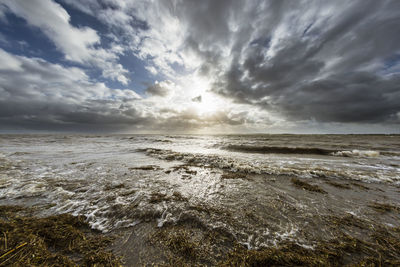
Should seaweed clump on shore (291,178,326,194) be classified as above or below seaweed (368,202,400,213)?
above

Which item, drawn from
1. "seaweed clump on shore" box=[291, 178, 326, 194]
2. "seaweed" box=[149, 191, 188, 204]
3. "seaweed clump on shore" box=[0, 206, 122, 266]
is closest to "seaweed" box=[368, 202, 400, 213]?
"seaweed clump on shore" box=[291, 178, 326, 194]

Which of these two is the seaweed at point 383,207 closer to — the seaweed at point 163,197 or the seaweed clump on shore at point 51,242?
the seaweed at point 163,197

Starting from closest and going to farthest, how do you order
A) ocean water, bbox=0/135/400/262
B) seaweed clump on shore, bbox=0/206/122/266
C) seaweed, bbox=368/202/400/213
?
seaweed clump on shore, bbox=0/206/122/266, ocean water, bbox=0/135/400/262, seaweed, bbox=368/202/400/213

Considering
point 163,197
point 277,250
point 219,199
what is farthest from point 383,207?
point 163,197

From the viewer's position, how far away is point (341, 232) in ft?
12.1

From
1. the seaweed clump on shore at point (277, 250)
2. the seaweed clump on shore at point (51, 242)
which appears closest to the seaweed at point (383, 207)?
the seaweed clump on shore at point (277, 250)

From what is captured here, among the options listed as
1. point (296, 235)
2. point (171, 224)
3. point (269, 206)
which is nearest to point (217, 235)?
point (171, 224)

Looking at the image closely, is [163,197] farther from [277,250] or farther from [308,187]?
[308,187]

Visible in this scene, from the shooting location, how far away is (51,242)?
10.6ft

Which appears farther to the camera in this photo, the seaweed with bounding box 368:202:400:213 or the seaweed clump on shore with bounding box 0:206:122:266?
the seaweed with bounding box 368:202:400:213

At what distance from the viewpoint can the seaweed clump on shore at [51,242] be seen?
2.74 m

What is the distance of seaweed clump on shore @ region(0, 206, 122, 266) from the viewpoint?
8.98ft

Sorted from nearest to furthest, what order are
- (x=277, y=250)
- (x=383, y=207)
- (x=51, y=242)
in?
(x=277, y=250) → (x=51, y=242) → (x=383, y=207)

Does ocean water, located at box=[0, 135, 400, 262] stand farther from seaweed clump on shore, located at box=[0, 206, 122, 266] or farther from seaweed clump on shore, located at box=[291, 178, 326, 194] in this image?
seaweed clump on shore, located at box=[0, 206, 122, 266]
